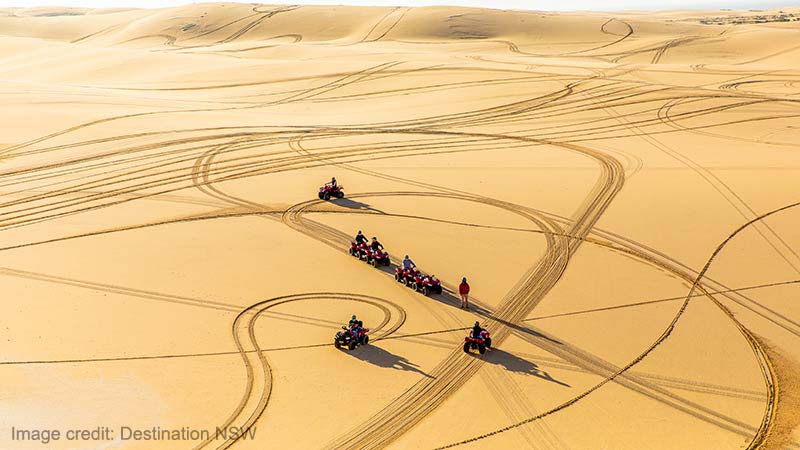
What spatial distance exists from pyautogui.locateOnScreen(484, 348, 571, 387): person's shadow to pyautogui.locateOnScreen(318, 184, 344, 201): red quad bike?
10.2 meters

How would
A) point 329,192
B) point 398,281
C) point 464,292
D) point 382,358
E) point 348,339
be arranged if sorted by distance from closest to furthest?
point 382,358 → point 348,339 → point 464,292 → point 398,281 → point 329,192

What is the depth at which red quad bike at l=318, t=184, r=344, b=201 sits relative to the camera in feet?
72.2

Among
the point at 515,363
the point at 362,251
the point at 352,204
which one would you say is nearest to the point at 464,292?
the point at 515,363

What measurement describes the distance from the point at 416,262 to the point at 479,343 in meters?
4.79

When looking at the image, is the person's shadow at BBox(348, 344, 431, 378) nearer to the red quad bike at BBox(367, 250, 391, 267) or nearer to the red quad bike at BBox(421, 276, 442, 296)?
the red quad bike at BBox(421, 276, 442, 296)

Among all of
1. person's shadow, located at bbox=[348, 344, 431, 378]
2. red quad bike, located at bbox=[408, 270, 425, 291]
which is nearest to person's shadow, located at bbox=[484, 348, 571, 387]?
person's shadow, located at bbox=[348, 344, 431, 378]

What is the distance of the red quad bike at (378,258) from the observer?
56.2 feet

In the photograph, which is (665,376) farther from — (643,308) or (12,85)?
(12,85)

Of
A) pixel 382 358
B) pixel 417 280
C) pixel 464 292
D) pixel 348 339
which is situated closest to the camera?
pixel 382 358

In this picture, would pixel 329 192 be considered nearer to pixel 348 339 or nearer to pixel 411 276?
pixel 411 276

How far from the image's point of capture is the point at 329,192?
22078 millimetres

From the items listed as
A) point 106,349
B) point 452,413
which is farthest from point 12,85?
point 452,413

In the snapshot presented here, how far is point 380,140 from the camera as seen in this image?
29703mm

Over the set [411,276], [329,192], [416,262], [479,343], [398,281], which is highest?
[329,192]
